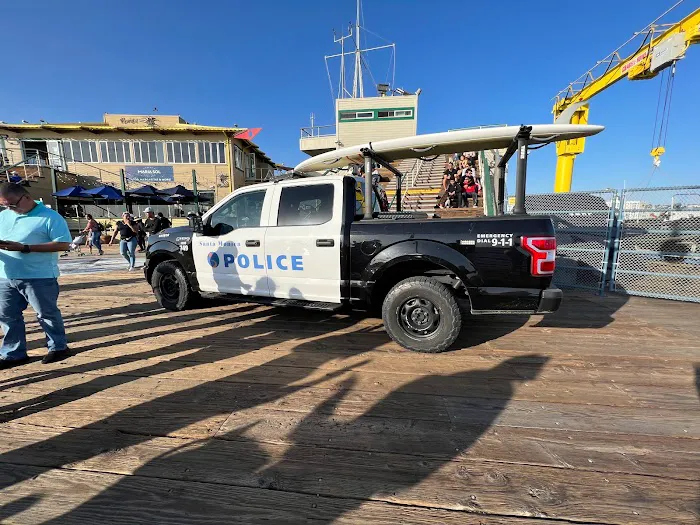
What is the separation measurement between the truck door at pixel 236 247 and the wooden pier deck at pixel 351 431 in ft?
2.63

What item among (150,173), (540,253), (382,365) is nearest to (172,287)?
(382,365)

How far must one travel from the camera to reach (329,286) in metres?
3.77

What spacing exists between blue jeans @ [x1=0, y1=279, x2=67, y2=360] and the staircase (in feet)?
25.1

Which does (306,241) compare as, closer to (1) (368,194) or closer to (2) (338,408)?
(1) (368,194)

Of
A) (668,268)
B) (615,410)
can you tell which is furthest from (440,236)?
(668,268)

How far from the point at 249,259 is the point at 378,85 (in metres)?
35.0

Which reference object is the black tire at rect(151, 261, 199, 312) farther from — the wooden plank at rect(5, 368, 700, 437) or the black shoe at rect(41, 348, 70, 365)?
the wooden plank at rect(5, 368, 700, 437)

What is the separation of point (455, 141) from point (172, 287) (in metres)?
4.70

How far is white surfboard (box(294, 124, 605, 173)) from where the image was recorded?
3410 millimetres

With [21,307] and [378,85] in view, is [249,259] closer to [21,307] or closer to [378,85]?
[21,307]

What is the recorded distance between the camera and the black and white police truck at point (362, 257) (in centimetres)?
308

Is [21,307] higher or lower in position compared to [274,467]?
higher

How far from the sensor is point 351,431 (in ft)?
7.05

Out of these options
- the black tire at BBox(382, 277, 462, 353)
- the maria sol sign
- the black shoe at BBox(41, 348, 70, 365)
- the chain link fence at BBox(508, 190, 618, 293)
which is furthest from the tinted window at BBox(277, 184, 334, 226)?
the maria sol sign
